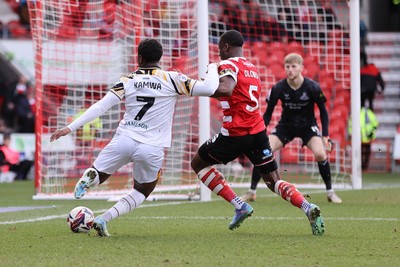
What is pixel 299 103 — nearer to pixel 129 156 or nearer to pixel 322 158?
pixel 322 158

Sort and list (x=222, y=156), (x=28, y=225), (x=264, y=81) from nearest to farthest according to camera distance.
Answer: (x=222, y=156)
(x=28, y=225)
(x=264, y=81)

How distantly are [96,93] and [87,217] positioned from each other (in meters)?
5.97

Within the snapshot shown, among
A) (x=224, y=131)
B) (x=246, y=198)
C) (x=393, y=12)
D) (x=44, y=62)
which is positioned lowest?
(x=246, y=198)

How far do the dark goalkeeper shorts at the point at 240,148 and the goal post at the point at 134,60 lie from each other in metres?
3.85

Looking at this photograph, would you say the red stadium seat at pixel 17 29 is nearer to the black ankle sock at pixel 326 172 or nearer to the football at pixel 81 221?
the black ankle sock at pixel 326 172

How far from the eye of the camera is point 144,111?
8.93 metres

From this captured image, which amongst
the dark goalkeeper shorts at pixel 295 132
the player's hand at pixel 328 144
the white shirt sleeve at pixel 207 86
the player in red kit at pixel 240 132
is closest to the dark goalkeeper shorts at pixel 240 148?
the player in red kit at pixel 240 132

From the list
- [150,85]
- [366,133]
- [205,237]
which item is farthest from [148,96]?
[366,133]

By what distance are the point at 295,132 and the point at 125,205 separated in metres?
4.72

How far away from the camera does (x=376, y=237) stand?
29.3 ft

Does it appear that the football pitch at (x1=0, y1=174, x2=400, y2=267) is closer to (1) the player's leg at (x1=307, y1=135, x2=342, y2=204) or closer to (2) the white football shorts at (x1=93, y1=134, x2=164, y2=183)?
(1) the player's leg at (x1=307, y1=135, x2=342, y2=204)

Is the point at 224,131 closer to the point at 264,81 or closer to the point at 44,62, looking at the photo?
the point at 44,62

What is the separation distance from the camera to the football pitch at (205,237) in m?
7.48

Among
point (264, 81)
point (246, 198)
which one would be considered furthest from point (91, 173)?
point (264, 81)
